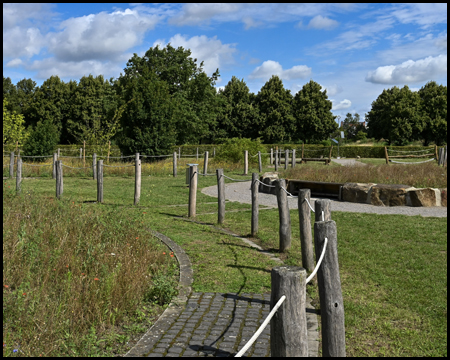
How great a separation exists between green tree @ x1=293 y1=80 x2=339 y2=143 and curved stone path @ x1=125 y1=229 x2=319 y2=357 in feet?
163

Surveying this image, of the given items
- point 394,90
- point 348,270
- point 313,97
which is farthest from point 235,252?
point 394,90

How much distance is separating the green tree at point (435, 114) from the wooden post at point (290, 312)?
5745cm

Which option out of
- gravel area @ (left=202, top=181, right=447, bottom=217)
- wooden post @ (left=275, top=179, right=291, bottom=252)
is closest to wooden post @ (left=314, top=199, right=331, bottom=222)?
wooden post @ (left=275, top=179, right=291, bottom=252)

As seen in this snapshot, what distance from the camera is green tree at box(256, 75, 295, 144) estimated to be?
52.3 metres

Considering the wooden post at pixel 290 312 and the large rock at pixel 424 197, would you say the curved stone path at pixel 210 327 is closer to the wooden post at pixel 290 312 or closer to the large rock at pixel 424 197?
the wooden post at pixel 290 312

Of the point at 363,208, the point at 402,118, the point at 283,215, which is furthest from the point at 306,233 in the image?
the point at 402,118

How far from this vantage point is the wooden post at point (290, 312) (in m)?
2.43

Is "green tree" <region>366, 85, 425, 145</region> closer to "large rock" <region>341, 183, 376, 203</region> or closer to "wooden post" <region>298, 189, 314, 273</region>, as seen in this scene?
"large rock" <region>341, 183, 376, 203</region>

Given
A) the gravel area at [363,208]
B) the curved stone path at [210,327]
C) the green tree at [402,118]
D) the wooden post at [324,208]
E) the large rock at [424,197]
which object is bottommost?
the curved stone path at [210,327]

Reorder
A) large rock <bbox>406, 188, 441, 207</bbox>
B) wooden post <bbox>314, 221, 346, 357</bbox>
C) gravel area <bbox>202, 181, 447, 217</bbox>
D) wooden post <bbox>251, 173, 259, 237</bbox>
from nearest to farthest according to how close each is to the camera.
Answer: wooden post <bbox>314, 221, 346, 357</bbox>
wooden post <bbox>251, 173, 259, 237</bbox>
gravel area <bbox>202, 181, 447, 217</bbox>
large rock <bbox>406, 188, 441, 207</bbox>

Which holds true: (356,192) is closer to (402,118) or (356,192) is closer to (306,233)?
(306,233)

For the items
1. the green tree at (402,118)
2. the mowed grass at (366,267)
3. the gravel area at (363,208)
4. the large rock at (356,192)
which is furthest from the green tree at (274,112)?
the mowed grass at (366,267)

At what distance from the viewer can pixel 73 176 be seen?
22109mm

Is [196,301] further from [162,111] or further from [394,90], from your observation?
[394,90]
